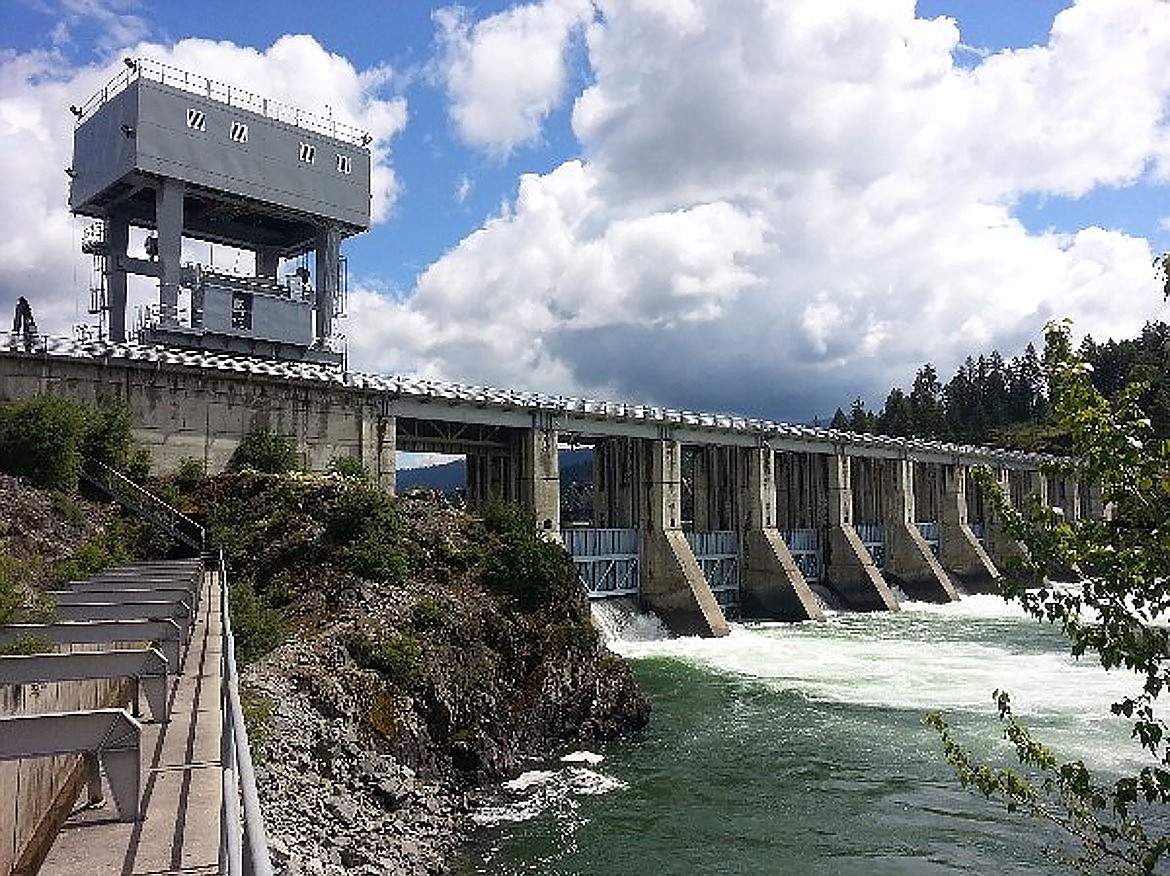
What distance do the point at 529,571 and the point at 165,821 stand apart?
69.9ft

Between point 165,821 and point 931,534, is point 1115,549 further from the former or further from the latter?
point 931,534

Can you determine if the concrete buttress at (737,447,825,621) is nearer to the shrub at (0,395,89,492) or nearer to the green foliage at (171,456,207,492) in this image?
the green foliage at (171,456,207,492)

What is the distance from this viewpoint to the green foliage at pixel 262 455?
3597cm

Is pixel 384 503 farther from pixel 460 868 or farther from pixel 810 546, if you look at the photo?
pixel 810 546

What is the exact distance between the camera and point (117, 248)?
2057 inches

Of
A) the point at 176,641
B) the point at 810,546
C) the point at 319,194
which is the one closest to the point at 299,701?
the point at 176,641

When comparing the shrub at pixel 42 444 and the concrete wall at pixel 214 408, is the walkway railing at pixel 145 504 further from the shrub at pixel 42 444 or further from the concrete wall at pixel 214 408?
the concrete wall at pixel 214 408

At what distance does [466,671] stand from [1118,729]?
19.8 meters

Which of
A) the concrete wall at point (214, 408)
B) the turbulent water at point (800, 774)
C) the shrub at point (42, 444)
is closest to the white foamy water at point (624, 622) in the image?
the turbulent water at point (800, 774)

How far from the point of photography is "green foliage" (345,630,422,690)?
22188 mm

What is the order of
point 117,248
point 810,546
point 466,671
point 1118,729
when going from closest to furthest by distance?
point 466,671 → point 1118,729 → point 117,248 → point 810,546

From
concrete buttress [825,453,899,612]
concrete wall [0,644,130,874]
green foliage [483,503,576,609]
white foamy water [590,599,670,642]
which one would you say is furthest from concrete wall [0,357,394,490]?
concrete buttress [825,453,899,612]

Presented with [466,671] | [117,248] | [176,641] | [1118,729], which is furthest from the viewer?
[117,248]

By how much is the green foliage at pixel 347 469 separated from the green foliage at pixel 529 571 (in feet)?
28.6
